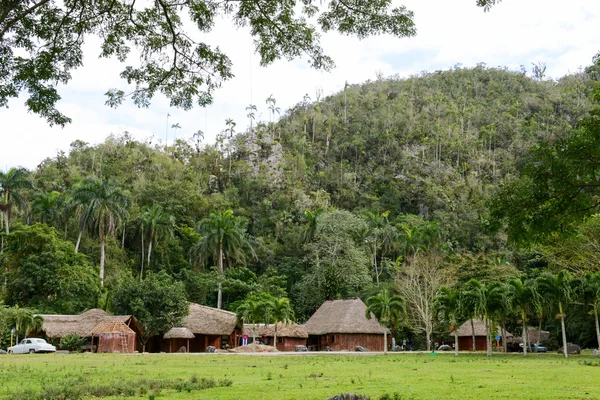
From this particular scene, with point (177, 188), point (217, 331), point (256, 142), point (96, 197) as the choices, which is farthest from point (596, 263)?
point (256, 142)

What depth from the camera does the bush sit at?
41812 mm

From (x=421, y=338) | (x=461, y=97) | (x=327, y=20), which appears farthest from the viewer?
(x=461, y=97)

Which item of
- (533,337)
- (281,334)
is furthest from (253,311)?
(533,337)

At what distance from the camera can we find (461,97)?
4530 inches

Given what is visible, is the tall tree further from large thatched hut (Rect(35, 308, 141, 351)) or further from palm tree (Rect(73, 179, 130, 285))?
palm tree (Rect(73, 179, 130, 285))

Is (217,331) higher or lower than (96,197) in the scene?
lower

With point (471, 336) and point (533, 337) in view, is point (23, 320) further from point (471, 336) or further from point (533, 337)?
point (533, 337)

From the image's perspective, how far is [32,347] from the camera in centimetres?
3888

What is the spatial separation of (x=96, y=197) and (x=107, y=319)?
1444 cm

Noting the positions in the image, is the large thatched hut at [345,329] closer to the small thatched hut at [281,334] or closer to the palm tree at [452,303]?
the small thatched hut at [281,334]

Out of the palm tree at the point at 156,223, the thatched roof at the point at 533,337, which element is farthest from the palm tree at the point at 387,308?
the palm tree at the point at 156,223

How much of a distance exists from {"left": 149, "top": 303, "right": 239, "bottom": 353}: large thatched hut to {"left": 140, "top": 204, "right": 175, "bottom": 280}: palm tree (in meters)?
14.9

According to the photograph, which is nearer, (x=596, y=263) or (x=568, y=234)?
(x=568, y=234)

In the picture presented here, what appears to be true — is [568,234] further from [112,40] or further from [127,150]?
[127,150]
